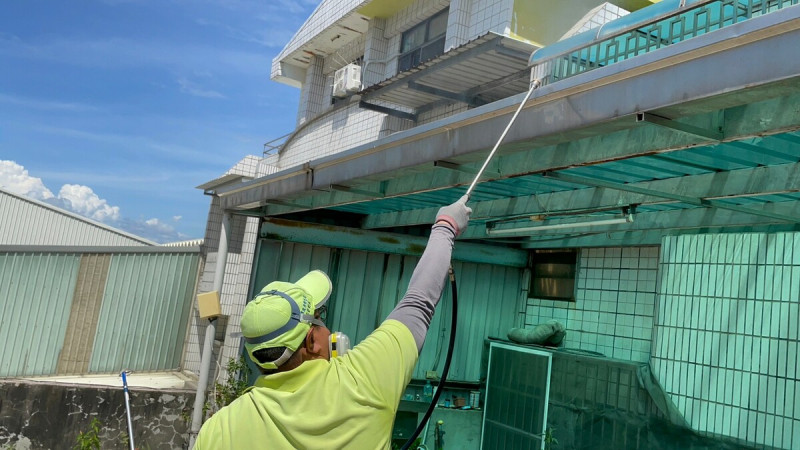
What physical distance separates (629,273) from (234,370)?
4.87m

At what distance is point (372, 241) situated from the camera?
7.98 metres

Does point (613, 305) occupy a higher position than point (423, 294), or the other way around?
point (613, 305)

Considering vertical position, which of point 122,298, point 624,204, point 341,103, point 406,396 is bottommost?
point 406,396

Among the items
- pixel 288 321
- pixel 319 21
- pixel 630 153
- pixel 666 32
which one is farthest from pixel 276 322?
pixel 319 21

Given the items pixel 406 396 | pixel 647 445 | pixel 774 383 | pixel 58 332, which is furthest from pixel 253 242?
pixel 774 383

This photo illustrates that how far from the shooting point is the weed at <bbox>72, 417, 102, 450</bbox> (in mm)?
7469

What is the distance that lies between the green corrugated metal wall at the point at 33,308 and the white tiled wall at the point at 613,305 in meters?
7.03

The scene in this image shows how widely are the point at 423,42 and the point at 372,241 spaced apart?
5.67 meters

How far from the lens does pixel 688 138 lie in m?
3.01

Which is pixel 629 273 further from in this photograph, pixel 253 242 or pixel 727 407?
pixel 253 242

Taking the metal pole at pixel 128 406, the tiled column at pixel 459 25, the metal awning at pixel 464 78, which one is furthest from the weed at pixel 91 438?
the tiled column at pixel 459 25

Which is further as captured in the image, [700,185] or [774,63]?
[700,185]

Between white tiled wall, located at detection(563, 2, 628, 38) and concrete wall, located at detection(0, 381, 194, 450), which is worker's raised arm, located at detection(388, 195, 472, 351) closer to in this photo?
concrete wall, located at detection(0, 381, 194, 450)

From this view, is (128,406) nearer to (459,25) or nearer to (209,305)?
(209,305)
